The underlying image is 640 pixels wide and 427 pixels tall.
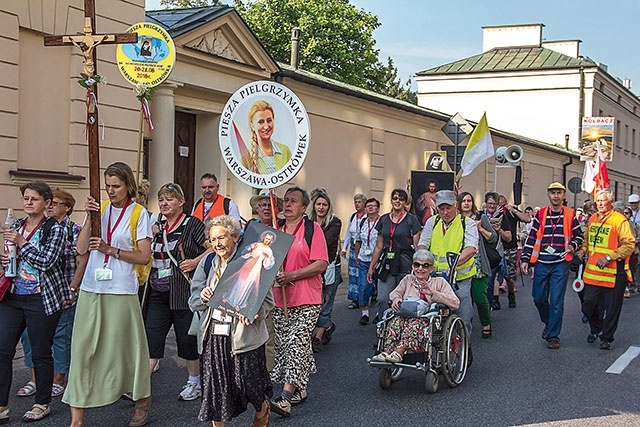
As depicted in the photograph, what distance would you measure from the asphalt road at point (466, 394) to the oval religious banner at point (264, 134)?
191 centimetres

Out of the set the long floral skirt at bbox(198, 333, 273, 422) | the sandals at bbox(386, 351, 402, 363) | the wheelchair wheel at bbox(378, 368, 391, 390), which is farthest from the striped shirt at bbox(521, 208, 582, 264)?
the long floral skirt at bbox(198, 333, 273, 422)

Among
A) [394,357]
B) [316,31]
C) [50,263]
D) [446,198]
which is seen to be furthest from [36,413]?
[316,31]

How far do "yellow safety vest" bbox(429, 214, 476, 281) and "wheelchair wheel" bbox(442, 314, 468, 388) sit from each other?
0.97m

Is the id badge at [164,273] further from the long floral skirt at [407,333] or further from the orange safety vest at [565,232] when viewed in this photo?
the orange safety vest at [565,232]

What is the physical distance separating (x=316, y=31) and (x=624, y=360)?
115 feet

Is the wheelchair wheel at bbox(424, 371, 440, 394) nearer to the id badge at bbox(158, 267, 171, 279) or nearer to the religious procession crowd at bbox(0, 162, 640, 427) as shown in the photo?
the religious procession crowd at bbox(0, 162, 640, 427)

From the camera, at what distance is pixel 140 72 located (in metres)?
8.17

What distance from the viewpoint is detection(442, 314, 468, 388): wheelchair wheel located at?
6.81m

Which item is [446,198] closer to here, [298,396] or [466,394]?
[466,394]

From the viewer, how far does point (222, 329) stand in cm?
493

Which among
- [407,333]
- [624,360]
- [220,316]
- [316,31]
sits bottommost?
[624,360]

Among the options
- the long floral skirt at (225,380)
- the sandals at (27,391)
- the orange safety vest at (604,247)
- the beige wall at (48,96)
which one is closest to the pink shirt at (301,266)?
the long floral skirt at (225,380)

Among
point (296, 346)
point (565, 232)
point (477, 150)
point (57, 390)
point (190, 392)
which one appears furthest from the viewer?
point (477, 150)

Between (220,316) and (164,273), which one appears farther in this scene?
(164,273)
